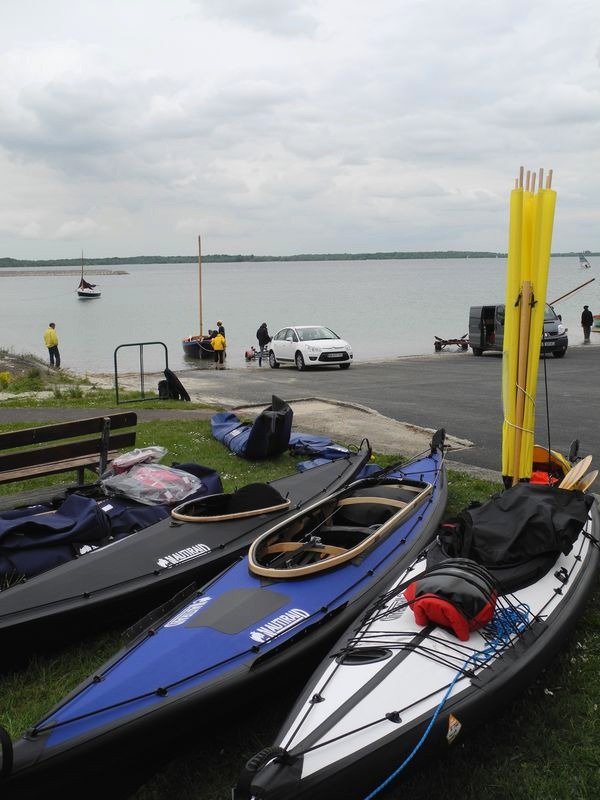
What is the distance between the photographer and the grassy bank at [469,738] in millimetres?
3516

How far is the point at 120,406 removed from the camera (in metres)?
13.6

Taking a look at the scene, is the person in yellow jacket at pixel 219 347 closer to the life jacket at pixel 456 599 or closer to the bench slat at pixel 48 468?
the bench slat at pixel 48 468

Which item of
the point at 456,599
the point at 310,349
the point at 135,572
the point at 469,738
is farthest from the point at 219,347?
the point at 469,738

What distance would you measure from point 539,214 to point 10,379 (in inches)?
649

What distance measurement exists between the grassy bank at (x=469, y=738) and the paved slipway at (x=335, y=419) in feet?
14.2

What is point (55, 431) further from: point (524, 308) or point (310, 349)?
point (310, 349)

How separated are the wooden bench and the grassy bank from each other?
252cm

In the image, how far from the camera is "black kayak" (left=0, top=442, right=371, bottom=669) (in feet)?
14.7

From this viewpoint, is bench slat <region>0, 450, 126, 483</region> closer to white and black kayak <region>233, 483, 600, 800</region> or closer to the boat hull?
white and black kayak <region>233, 483, 600, 800</region>

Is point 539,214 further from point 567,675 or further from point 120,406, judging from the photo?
point 120,406

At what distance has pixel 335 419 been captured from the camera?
39.9 ft

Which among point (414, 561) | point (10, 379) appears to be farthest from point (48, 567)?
point (10, 379)

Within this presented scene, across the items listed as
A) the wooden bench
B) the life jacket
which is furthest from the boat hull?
the life jacket

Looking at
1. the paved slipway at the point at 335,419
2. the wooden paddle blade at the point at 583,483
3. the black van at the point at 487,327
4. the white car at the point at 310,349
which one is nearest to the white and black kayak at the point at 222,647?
the wooden paddle blade at the point at 583,483
